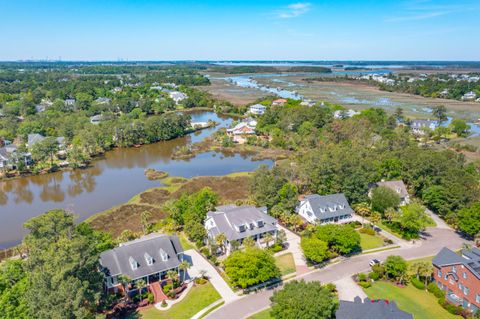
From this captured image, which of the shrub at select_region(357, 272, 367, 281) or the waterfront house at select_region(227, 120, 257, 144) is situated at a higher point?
the waterfront house at select_region(227, 120, 257, 144)

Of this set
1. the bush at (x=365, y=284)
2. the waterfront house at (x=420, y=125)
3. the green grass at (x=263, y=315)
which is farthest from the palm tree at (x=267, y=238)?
the waterfront house at (x=420, y=125)

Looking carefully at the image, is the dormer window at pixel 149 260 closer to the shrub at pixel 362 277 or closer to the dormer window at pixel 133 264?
the dormer window at pixel 133 264

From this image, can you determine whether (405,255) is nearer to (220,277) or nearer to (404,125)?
(220,277)

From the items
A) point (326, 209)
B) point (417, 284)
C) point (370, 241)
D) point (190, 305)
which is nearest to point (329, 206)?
Answer: point (326, 209)

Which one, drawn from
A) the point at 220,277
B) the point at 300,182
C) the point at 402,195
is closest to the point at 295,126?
the point at 300,182

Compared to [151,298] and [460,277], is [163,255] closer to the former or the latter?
[151,298]

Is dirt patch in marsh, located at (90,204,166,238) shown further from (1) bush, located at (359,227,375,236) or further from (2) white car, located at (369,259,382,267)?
(2) white car, located at (369,259,382,267)

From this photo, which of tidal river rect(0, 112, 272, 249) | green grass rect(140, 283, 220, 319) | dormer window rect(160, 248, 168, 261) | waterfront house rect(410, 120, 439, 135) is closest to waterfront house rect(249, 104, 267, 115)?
tidal river rect(0, 112, 272, 249)
